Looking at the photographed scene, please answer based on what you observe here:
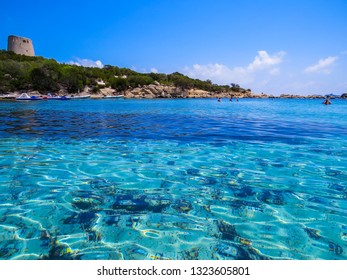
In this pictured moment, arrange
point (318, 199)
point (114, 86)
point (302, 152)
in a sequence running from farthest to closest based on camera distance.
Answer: point (114, 86) → point (302, 152) → point (318, 199)

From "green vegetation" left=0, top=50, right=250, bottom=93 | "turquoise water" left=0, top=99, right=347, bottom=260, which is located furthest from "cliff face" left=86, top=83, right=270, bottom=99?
"turquoise water" left=0, top=99, right=347, bottom=260

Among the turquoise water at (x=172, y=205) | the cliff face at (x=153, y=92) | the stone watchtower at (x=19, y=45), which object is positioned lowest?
the turquoise water at (x=172, y=205)

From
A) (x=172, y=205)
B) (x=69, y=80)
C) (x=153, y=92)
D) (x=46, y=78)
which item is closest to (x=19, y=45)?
(x=46, y=78)

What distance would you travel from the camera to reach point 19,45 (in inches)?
3661

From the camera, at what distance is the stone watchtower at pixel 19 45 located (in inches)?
3610

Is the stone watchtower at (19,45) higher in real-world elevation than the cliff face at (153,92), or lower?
higher

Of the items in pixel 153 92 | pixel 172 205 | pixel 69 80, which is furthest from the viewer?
pixel 153 92

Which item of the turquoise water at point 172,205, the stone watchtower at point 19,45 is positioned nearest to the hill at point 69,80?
the stone watchtower at point 19,45

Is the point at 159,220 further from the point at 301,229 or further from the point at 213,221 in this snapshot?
the point at 301,229

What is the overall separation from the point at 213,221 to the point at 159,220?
85cm

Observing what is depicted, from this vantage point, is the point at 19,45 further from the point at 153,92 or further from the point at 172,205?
the point at 172,205

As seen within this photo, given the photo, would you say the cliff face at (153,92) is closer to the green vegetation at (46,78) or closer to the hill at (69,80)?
the hill at (69,80)
